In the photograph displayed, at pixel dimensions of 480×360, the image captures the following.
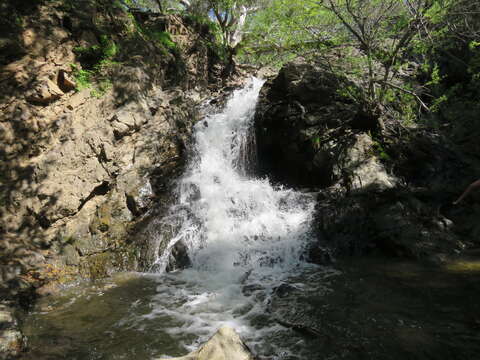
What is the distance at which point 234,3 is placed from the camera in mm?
14383

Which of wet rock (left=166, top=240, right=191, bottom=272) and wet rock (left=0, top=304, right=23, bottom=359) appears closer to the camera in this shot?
wet rock (left=0, top=304, right=23, bottom=359)

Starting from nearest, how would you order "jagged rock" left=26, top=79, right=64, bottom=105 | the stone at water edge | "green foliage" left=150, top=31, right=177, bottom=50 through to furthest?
the stone at water edge < "jagged rock" left=26, top=79, right=64, bottom=105 < "green foliage" left=150, top=31, right=177, bottom=50

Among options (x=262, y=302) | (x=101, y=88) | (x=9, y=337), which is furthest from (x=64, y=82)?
(x=262, y=302)

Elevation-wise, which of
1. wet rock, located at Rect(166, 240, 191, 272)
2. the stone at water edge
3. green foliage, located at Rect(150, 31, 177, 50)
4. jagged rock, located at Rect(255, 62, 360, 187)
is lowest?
wet rock, located at Rect(166, 240, 191, 272)

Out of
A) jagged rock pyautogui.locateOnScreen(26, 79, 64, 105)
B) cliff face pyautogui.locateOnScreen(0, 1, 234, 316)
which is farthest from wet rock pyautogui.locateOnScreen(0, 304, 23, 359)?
jagged rock pyautogui.locateOnScreen(26, 79, 64, 105)

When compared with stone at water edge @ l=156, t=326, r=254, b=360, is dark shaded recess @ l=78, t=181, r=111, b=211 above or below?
above

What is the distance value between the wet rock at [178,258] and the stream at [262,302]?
14 cm

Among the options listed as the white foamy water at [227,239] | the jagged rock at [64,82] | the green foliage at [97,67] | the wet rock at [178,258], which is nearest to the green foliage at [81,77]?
the green foliage at [97,67]

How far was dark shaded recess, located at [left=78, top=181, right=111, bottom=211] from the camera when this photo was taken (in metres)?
7.46

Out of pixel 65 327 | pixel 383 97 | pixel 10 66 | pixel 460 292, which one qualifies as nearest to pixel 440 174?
pixel 383 97

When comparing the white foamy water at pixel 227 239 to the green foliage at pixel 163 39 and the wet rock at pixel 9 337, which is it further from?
the green foliage at pixel 163 39

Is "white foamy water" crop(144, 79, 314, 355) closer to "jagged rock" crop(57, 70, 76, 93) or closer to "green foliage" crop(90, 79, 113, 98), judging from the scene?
"green foliage" crop(90, 79, 113, 98)

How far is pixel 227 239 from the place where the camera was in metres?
7.36

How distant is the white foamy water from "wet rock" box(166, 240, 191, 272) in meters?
0.13
